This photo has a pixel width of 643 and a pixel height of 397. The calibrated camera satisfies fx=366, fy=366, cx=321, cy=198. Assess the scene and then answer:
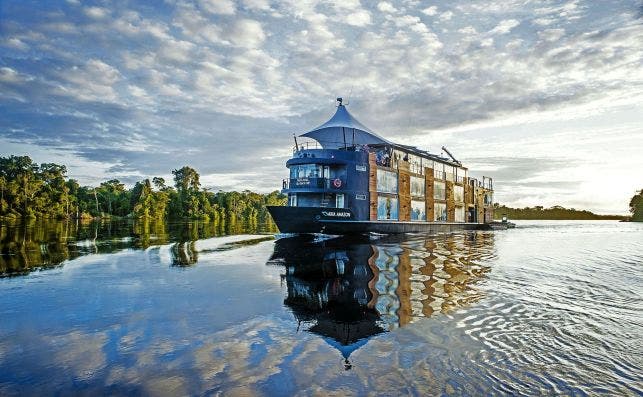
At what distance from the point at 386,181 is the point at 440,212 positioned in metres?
13.9

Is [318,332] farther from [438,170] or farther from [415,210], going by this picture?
[438,170]

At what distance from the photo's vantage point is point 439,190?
48062 millimetres

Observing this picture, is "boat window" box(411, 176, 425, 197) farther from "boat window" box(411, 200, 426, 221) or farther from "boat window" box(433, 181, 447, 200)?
"boat window" box(433, 181, 447, 200)

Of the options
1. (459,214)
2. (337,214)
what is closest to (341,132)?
(337,214)

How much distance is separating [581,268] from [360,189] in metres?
18.5

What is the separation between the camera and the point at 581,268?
19.0 metres

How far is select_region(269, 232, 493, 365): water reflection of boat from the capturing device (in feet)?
28.9

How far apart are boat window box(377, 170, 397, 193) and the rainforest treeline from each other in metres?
71.2

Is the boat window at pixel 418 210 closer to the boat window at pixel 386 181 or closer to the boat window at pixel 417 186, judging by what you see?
the boat window at pixel 417 186

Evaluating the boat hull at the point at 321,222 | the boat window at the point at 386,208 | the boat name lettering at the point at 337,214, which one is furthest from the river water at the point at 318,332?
the boat window at the point at 386,208

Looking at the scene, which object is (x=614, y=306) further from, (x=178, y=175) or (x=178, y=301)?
(x=178, y=175)

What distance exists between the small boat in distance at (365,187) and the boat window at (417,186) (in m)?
0.12

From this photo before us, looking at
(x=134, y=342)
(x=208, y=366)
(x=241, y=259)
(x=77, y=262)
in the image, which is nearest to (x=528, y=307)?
(x=208, y=366)

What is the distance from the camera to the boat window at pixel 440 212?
Result: 47294 mm
